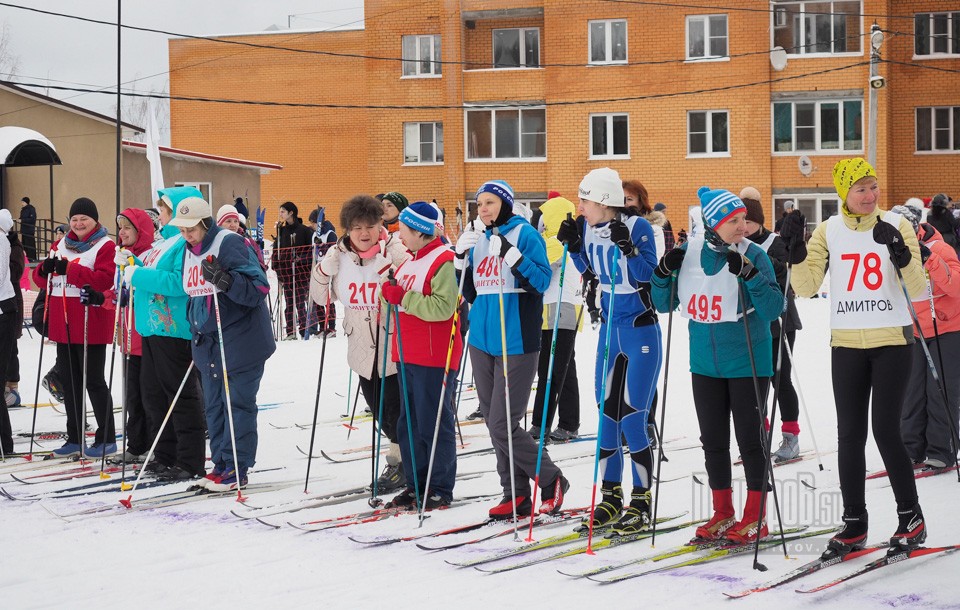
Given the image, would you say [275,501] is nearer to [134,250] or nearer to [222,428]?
[222,428]

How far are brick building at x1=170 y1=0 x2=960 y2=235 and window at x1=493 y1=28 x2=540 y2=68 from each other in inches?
1.4

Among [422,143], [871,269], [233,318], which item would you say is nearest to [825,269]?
[871,269]

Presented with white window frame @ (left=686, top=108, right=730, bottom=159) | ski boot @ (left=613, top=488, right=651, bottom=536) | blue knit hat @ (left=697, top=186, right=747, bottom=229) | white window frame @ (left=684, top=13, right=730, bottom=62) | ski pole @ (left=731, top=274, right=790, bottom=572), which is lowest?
ski boot @ (left=613, top=488, right=651, bottom=536)

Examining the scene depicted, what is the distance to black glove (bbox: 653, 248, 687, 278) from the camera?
4.94 meters

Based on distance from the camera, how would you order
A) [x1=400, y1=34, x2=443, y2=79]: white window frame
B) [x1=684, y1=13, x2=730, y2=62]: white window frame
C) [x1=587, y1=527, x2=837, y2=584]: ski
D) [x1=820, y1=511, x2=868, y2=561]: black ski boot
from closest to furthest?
[x1=587, y1=527, x2=837, y2=584]: ski, [x1=820, y1=511, x2=868, y2=561]: black ski boot, [x1=684, y1=13, x2=730, y2=62]: white window frame, [x1=400, y1=34, x2=443, y2=79]: white window frame

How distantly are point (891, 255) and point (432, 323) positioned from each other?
243 cm

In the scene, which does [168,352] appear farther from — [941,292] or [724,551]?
[941,292]

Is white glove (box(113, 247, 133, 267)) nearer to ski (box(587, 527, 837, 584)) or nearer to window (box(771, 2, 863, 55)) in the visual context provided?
ski (box(587, 527, 837, 584))

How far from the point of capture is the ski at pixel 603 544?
4.83m

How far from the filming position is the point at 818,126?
27.4 metres

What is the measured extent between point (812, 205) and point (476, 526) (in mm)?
24090

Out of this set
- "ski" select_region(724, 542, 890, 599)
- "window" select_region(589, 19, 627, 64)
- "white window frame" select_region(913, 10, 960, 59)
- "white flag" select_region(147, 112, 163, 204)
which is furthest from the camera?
"window" select_region(589, 19, 627, 64)

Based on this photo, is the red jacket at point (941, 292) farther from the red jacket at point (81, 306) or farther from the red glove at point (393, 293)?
the red jacket at point (81, 306)

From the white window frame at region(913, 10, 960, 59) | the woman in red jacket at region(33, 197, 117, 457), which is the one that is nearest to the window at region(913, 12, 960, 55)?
the white window frame at region(913, 10, 960, 59)
